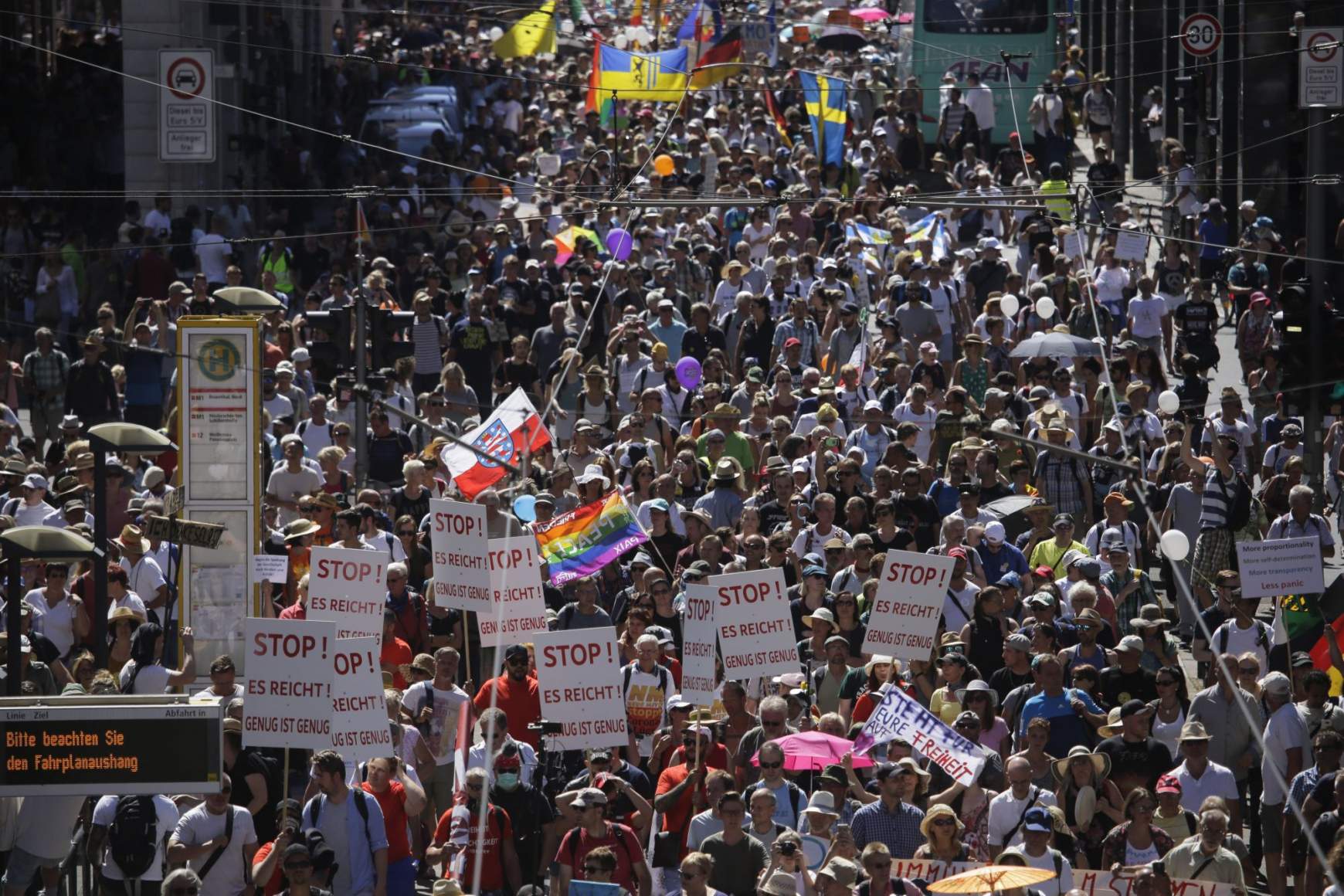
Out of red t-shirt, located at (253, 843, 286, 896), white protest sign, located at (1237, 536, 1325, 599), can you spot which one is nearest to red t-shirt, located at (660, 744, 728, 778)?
red t-shirt, located at (253, 843, 286, 896)

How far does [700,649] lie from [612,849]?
2.26 meters

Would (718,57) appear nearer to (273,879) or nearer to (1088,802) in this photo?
(1088,802)

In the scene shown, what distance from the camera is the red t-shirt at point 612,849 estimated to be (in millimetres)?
13586

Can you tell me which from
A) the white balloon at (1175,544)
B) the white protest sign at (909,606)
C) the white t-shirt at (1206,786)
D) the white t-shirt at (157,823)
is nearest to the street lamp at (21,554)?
the white t-shirt at (157,823)

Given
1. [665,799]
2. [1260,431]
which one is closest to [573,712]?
[665,799]

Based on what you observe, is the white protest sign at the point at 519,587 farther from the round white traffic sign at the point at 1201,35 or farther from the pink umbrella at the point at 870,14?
the pink umbrella at the point at 870,14

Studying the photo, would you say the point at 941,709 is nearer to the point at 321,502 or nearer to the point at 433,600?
the point at 433,600

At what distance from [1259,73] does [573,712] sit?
733 inches

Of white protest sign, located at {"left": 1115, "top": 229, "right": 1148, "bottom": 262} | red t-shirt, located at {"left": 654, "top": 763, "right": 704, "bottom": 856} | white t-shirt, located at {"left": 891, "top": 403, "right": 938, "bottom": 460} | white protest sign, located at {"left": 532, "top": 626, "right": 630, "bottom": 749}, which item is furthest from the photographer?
white protest sign, located at {"left": 1115, "top": 229, "right": 1148, "bottom": 262}

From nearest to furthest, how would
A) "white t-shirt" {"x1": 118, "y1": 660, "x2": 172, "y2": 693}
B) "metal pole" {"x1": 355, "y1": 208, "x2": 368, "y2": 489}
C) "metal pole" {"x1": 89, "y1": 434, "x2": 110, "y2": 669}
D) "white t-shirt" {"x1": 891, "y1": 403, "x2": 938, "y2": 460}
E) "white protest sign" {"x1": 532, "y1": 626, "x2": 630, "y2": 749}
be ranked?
"white protest sign" {"x1": 532, "y1": 626, "x2": 630, "y2": 749}
"white t-shirt" {"x1": 118, "y1": 660, "x2": 172, "y2": 693}
"metal pole" {"x1": 89, "y1": 434, "x2": 110, "y2": 669}
"white t-shirt" {"x1": 891, "y1": 403, "x2": 938, "y2": 460}
"metal pole" {"x1": 355, "y1": 208, "x2": 368, "y2": 489}

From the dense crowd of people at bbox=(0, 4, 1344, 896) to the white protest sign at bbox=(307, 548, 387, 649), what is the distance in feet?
2.31

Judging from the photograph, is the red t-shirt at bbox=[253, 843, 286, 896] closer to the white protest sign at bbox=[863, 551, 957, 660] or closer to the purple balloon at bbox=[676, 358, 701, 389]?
the white protest sign at bbox=[863, 551, 957, 660]

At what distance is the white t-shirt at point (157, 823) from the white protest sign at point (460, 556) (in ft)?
10.1

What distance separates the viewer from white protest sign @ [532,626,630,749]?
49.0ft
